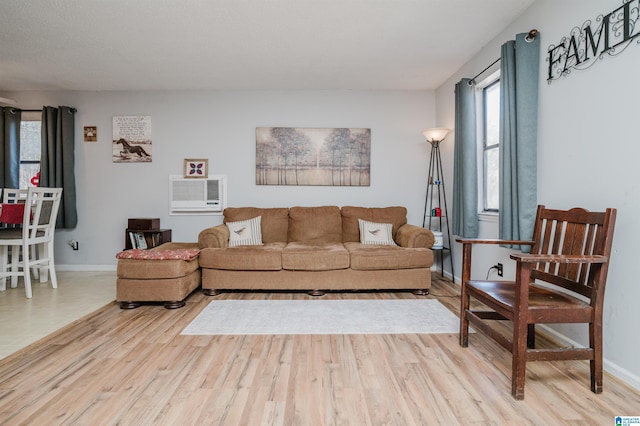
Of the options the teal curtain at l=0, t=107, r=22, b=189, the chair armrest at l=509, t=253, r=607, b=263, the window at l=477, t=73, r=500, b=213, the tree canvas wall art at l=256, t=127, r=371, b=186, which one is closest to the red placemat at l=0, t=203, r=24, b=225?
the teal curtain at l=0, t=107, r=22, b=189

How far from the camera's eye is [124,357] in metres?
2.09

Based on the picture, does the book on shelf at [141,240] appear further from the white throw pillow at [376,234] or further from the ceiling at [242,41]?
the white throw pillow at [376,234]

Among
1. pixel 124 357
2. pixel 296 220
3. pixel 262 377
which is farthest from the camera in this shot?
pixel 296 220

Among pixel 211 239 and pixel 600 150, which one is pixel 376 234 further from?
pixel 600 150

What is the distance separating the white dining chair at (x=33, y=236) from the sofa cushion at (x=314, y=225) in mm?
2598

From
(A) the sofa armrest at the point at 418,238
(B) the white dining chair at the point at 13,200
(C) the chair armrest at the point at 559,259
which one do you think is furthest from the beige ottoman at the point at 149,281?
(C) the chair armrest at the point at 559,259

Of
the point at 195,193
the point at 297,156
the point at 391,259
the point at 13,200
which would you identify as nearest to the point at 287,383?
the point at 391,259

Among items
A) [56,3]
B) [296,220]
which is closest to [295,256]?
[296,220]

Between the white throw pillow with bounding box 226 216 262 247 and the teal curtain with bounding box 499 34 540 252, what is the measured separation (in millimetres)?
2606

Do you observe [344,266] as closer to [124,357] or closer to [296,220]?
[296,220]

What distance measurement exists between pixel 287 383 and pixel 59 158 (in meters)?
4.54

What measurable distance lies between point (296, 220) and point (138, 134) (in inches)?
97.6

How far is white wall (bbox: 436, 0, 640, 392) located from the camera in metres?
1.82

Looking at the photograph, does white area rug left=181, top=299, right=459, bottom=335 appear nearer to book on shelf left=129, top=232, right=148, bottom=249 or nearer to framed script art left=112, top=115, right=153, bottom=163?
book on shelf left=129, top=232, right=148, bottom=249
